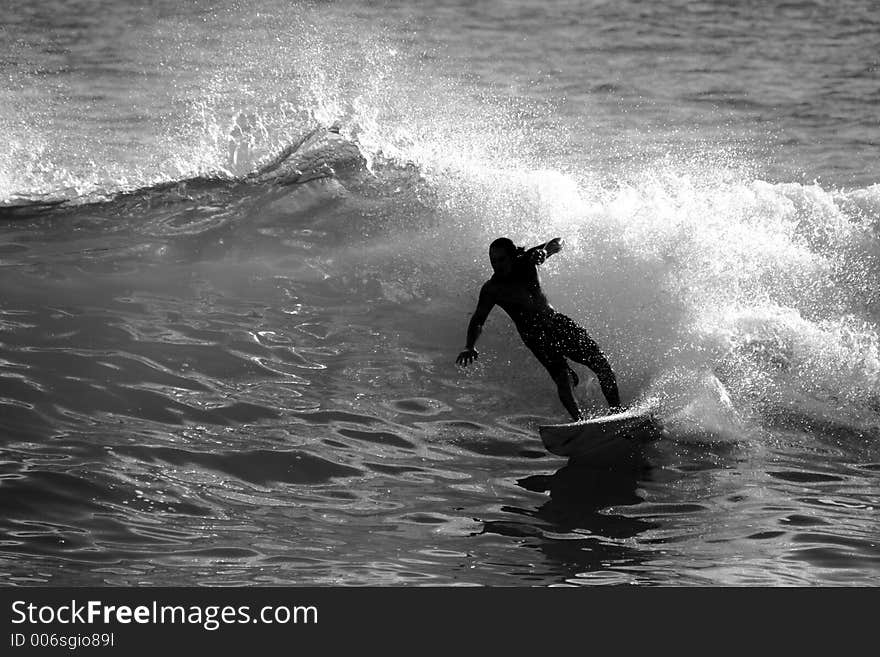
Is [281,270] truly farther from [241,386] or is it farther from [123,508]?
[123,508]

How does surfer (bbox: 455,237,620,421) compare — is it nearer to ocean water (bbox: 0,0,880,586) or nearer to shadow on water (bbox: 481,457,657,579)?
ocean water (bbox: 0,0,880,586)

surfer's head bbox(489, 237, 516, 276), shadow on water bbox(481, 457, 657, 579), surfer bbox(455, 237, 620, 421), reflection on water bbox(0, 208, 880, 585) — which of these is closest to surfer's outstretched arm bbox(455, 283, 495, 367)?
surfer bbox(455, 237, 620, 421)

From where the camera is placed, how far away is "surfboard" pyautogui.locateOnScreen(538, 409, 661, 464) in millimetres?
8234

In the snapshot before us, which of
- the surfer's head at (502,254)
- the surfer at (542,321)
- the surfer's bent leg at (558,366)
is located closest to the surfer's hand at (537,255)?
the surfer at (542,321)

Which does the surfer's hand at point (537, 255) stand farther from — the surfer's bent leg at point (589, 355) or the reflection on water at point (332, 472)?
the reflection on water at point (332, 472)

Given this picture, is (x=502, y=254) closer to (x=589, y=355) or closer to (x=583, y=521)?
(x=589, y=355)

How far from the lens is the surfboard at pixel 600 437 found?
823 cm

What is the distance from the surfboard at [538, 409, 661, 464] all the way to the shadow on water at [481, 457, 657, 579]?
0.32ft

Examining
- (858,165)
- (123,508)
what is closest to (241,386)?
(123,508)

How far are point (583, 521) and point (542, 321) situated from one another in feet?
6.92

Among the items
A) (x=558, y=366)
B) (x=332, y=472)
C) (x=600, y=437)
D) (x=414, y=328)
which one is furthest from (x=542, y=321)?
(x=414, y=328)

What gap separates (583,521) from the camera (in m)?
7.22

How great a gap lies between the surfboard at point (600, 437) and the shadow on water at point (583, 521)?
0.32ft
